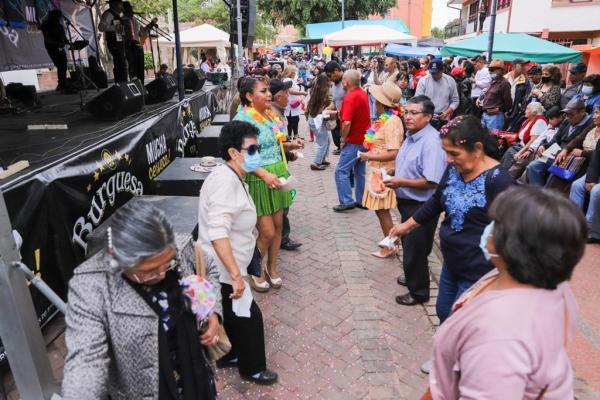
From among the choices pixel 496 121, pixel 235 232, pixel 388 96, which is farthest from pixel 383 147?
pixel 496 121

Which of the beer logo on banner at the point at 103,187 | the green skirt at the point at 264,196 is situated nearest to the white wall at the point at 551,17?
the green skirt at the point at 264,196

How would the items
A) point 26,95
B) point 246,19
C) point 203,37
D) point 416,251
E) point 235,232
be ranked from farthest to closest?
point 203,37
point 246,19
point 26,95
point 416,251
point 235,232

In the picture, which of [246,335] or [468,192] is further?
[246,335]

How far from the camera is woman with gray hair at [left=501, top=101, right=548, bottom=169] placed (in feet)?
21.1

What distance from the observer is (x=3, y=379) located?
302 centimetres

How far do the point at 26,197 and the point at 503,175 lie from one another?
309cm

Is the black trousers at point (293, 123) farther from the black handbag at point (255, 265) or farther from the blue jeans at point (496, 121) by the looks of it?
the black handbag at point (255, 265)

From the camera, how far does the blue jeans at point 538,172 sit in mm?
5922

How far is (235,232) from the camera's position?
8.89ft

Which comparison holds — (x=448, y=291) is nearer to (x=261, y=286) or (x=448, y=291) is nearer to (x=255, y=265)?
(x=255, y=265)

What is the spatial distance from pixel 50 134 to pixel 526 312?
581 cm

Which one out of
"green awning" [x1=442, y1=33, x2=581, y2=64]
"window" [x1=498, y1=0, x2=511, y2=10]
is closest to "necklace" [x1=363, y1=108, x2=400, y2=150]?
"green awning" [x1=442, y1=33, x2=581, y2=64]

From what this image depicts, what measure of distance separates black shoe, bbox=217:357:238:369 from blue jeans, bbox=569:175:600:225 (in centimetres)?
436

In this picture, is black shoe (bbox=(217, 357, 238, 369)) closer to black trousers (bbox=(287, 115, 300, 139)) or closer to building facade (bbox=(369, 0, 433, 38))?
black trousers (bbox=(287, 115, 300, 139))
